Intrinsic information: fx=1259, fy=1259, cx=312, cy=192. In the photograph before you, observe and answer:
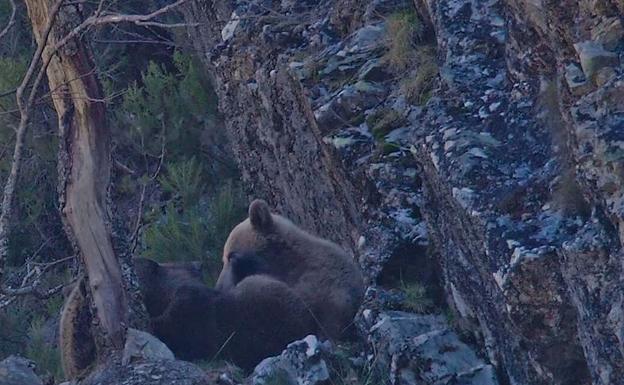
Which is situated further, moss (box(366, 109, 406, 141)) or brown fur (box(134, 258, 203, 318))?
brown fur (box(134, 258, 203, 318))

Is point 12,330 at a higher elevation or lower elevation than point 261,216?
lower

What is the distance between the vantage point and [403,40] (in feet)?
26.8

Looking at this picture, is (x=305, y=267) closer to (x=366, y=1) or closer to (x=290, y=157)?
(x=290, y=157)

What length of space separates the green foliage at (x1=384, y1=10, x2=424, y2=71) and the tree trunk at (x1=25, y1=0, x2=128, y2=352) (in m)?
1.96

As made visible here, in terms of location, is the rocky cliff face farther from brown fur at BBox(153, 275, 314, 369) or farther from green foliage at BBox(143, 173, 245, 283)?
green foliage at BBox(143, 173, 245, 283)

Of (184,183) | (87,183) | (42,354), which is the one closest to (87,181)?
(87,183)

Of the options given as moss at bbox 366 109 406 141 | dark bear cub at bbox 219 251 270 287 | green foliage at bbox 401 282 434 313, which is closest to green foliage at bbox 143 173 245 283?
dark bear cub at bbox 219 251 270 287

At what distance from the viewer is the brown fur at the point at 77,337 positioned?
7.88m

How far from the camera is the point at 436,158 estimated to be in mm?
6598

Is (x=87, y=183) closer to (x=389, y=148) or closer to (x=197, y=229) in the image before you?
(x=389, y=148)

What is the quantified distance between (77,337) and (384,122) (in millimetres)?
2368

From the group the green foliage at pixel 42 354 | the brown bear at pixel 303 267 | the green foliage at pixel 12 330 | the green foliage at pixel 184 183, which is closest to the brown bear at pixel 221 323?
the brown bear at pixel 303 267

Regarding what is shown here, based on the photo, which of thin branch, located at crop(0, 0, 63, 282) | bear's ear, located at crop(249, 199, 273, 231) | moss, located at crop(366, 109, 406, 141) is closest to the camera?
thin branch, located at crop(0, 0, 63, 282)

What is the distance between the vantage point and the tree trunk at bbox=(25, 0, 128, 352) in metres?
7.41
